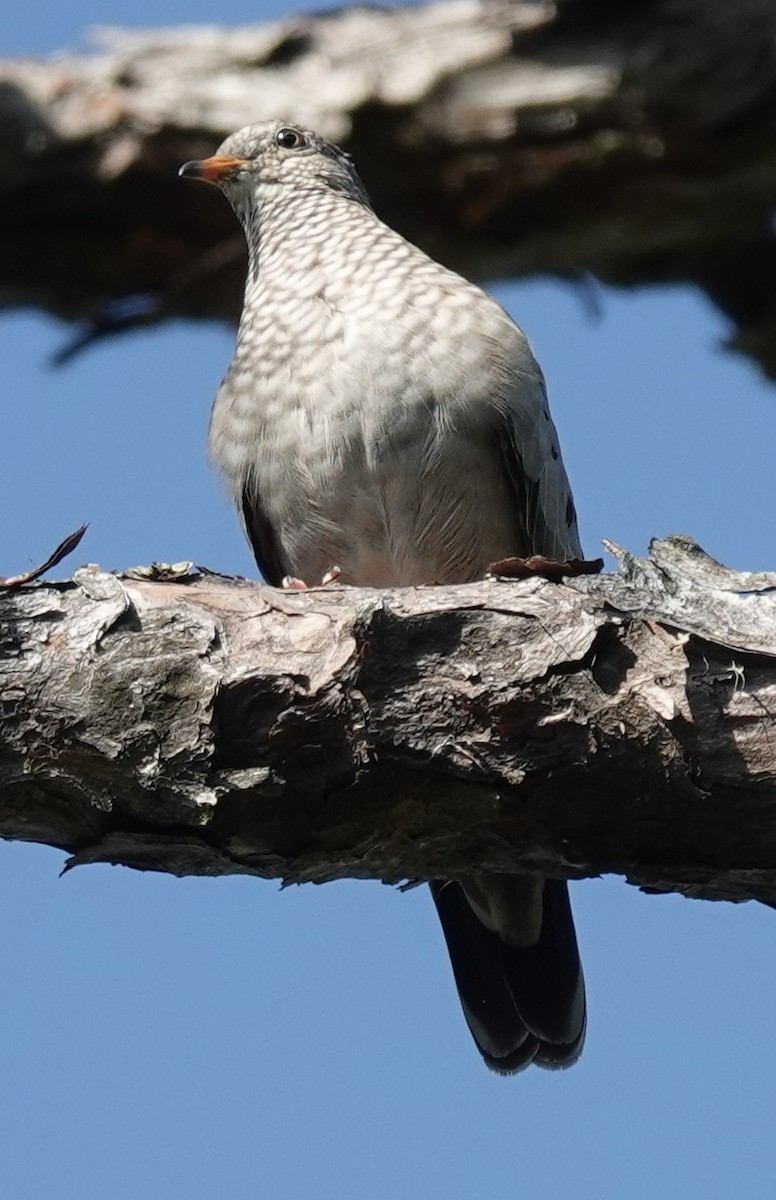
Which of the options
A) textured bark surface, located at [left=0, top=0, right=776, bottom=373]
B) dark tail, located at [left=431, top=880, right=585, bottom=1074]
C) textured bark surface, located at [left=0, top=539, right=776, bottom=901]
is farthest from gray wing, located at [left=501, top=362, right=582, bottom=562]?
textured bark surface, located at [left=0, top=539, right=776, bottom=901]

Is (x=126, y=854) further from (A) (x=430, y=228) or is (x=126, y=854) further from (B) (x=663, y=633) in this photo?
(A) (x=430, y=228)


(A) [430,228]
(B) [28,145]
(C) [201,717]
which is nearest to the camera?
(C) [201,717]

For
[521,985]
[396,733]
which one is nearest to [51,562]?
[396,733]

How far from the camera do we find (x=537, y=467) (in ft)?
19.2

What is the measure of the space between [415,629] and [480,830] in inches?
20.8

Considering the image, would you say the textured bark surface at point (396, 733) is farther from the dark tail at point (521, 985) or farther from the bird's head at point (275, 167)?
the bird's head at point (275, 167)

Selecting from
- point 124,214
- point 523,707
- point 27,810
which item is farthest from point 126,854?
point 124,214

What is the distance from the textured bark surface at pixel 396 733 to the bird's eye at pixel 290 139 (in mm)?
2996

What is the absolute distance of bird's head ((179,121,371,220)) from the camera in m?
6.45

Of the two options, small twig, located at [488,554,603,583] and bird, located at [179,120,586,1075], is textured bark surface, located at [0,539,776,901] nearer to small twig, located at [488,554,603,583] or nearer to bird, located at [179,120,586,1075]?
small twig, located at [488,554,603,583]

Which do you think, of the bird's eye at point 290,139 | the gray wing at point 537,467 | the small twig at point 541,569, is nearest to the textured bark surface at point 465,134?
the bird's eye at point 290,139

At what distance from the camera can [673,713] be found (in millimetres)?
3963

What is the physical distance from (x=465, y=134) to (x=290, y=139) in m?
1.10

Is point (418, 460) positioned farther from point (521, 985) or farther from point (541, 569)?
point (521, 985)
